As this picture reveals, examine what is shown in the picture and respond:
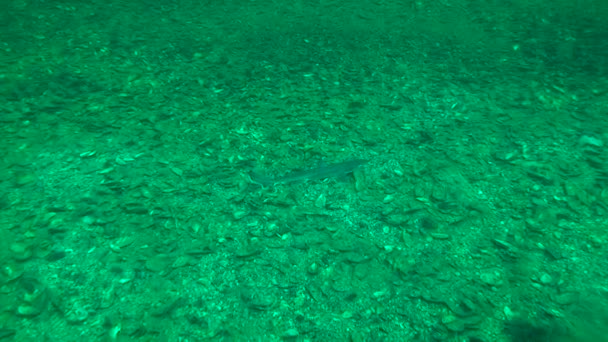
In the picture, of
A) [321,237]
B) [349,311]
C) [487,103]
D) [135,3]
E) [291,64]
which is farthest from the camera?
[135,3]

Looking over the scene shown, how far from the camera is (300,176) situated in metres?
4.15

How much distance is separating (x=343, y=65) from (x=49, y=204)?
419 centimetres

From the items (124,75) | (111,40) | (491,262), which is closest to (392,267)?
(491,262)

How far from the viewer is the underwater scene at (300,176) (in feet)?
9.86

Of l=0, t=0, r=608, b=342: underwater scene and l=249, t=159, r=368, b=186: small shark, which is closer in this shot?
l=0, t=0, r=608, b=342: underwater scene

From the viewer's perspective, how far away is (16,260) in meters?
3.19

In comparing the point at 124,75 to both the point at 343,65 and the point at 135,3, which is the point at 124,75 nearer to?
the point at 135,3

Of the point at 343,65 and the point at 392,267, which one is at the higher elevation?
the point at 343,65

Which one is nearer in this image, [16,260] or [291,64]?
Answer: [16,260]

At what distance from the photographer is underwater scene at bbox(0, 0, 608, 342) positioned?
3.00 meters

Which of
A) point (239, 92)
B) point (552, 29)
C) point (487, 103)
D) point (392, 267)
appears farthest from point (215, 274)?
point (552, 29)

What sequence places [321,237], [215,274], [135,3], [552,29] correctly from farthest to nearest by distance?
[135,3], [552,29], [321,237], [215,274]

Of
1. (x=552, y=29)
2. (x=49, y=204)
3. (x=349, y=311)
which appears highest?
(x=552, y=29)

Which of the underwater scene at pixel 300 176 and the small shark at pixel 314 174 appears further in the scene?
the small shark at pixel 314 174
